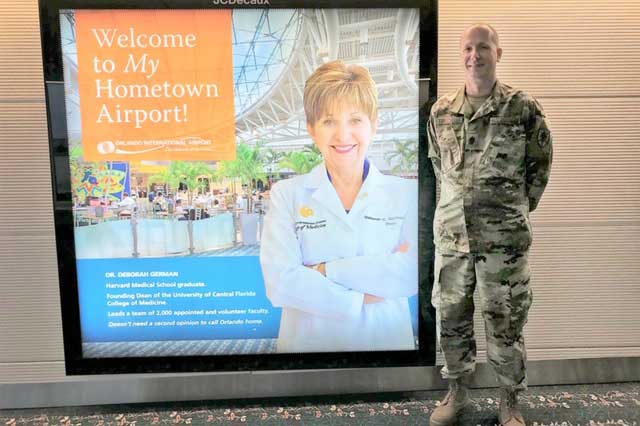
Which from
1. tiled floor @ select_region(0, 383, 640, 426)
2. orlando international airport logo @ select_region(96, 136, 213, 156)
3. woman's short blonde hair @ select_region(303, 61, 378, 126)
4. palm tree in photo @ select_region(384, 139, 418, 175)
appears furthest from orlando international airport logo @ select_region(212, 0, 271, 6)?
tiled floor @ select_region(0, 383, 640, 426)

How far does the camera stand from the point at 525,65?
254 cm

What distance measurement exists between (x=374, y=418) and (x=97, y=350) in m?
1.50

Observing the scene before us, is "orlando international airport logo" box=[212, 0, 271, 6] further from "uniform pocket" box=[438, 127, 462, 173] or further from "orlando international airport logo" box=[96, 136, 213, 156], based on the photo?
"uniform pocket" box=[438, 127, 462, 173]

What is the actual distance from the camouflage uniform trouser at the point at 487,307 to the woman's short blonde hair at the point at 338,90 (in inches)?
33.8

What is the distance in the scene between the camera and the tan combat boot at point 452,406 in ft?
7.80

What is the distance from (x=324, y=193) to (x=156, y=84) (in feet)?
3.31

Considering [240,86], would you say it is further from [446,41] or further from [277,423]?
[277,423]

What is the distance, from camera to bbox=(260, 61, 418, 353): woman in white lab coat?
97.8 inches

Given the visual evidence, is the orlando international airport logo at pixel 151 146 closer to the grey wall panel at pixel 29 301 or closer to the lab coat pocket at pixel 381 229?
the grey wall panel at pixel 29 301

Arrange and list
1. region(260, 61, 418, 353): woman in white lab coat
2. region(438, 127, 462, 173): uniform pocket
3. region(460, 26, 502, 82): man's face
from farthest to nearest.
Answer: region(260, 61, 418, 353): woman in white lab coat
region(438, 127, 462, 173): uniform pocket
region(460, 26, 502, 82): man's face

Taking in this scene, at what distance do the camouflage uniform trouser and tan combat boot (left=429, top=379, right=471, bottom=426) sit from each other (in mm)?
94

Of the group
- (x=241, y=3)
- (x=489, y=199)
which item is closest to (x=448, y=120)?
(x=489, y=199)

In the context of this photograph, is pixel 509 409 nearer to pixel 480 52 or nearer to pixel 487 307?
pixel 487 307

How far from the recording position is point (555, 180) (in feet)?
8.63
